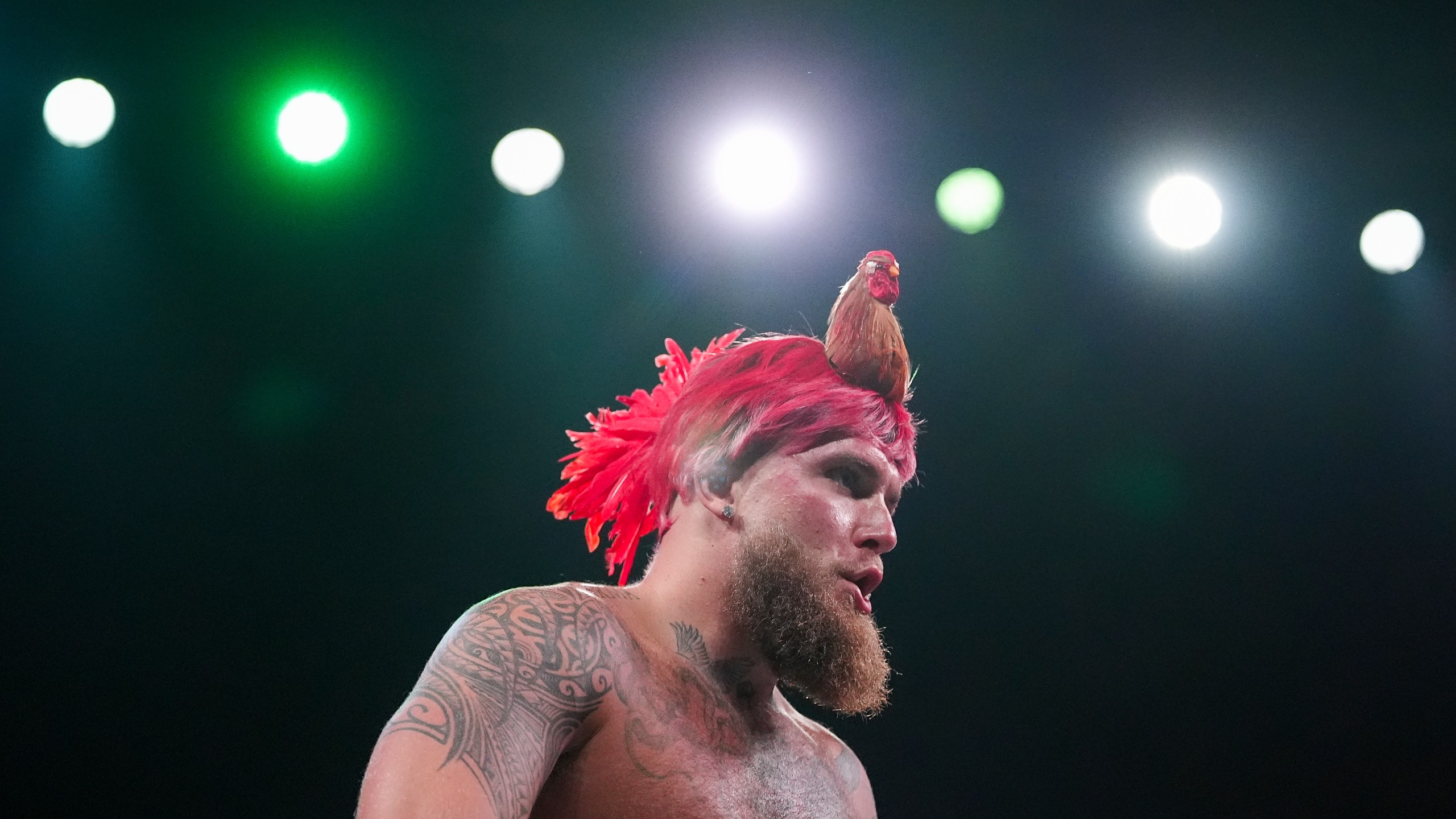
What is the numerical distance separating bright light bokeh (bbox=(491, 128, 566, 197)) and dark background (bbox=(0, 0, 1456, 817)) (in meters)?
0.05

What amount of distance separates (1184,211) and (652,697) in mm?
3493

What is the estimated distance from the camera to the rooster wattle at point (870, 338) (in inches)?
94.7

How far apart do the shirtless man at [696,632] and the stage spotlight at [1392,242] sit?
3.01m

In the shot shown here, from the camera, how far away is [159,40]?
3.67m

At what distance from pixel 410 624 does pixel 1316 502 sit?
3703 mm

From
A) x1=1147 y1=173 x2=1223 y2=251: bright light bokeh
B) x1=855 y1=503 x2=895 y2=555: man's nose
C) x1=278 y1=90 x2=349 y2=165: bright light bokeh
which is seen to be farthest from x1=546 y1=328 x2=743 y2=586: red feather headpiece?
x1=1147 y1=173 x2=1223 y2=251: bright light bokeh

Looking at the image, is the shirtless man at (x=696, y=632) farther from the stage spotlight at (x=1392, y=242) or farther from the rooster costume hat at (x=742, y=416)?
the stage spotlight at (x=1392, y=242)

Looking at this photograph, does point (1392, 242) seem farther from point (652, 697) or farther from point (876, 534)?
point (652, 697)

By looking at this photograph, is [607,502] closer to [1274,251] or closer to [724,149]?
[724,149]

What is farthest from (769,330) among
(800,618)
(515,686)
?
(515,686)

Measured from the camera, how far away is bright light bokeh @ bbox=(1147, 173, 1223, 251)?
14.3 feet

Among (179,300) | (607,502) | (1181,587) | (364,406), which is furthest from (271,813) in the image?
(1181,587)

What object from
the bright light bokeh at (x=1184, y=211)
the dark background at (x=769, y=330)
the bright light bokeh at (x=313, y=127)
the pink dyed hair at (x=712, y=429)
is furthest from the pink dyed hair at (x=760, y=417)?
the bright light bokeh at (x=1184, y=211)

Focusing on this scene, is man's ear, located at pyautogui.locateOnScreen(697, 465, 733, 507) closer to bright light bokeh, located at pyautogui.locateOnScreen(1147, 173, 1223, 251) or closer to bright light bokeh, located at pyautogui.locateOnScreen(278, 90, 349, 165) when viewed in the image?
bright light bokeh, located at pyautogui.locateOnScreen(278, 90, 349, 165)
